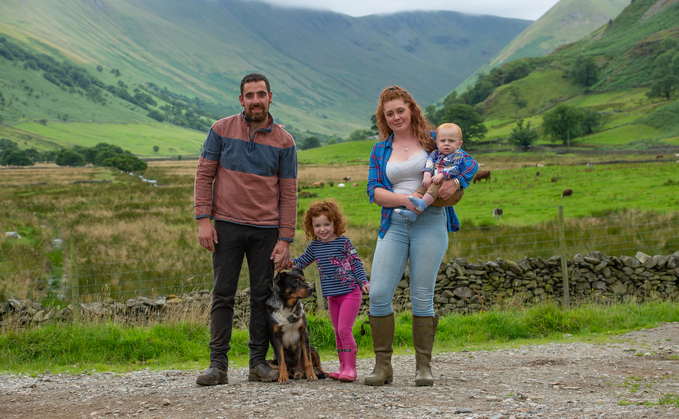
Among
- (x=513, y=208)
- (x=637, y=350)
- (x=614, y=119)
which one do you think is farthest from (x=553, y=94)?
(x=637, y=350)

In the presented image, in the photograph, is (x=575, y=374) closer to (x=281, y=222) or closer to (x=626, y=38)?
(x=281, y=222)

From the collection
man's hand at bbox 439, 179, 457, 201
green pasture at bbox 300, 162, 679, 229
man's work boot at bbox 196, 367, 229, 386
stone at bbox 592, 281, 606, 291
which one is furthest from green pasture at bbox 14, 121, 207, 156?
man's hand at bbox 439, 179, 457, 201

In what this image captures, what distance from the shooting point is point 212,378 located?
15.3 ft

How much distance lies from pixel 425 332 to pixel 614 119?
406ft

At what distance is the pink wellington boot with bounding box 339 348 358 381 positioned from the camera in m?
4.76

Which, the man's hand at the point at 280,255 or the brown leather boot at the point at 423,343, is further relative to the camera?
the man's hand at the point at 280,255

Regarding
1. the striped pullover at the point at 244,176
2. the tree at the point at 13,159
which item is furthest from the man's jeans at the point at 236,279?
the tree at the point at 13,159

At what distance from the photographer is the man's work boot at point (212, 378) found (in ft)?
15.2

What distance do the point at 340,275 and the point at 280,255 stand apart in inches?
23.8

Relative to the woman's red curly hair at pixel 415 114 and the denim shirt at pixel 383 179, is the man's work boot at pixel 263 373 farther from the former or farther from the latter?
the woman's red curly hair at pixel 415 114

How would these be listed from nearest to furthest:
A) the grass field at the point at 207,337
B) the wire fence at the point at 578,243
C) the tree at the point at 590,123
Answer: the grass field at the point at 207,337, the wire fence at the point at 578,243, the tree at the point at 590,123

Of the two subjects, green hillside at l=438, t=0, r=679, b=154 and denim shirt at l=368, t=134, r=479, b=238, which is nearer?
denim shirt at l=368, t=134, r=479, b=238

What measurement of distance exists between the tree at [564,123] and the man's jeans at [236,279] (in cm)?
9856

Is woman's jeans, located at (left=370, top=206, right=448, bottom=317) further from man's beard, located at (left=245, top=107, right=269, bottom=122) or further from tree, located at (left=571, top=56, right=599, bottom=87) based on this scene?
tree, located at (left=571, top=56, right=599, bottom=87)
